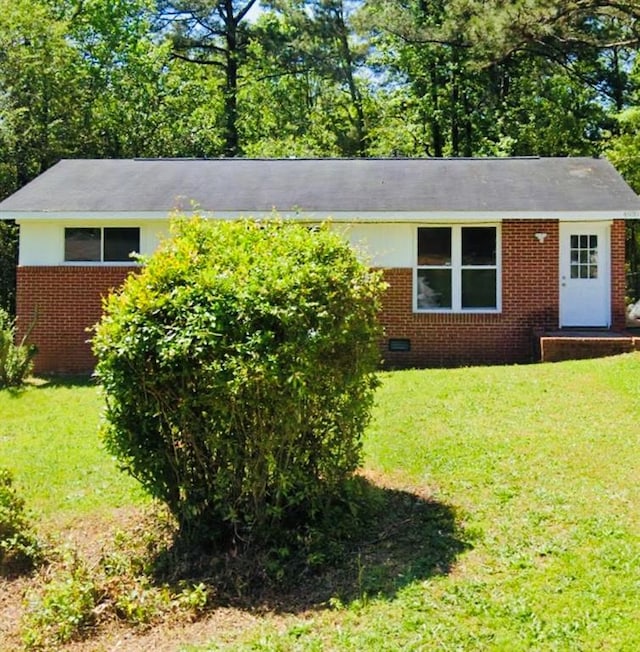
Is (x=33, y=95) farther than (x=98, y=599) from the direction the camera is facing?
Yes

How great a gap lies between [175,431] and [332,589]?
1.42 meters

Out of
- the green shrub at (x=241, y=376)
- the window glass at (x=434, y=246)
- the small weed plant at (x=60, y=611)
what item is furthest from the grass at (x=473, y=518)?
the window glass at (x=434, y=246)

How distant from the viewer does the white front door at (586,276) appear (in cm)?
1386

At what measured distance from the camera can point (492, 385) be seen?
33.0ft

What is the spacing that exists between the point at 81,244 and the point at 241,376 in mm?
10581

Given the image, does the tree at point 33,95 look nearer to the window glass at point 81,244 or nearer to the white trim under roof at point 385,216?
the window glass at point 81,244

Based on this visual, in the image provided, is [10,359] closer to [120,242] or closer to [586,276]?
[120,242]

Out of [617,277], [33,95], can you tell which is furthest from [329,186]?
[33,95]

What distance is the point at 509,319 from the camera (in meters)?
13.7

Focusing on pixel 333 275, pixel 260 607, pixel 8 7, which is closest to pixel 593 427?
pixel 333 275

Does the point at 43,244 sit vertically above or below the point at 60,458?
above

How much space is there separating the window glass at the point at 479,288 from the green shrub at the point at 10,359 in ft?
26.2

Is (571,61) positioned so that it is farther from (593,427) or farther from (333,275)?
(333,275)

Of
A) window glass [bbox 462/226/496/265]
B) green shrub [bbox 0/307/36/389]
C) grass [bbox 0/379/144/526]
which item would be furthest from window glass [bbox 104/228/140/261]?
window glass [bbox 462/226/496/265]
